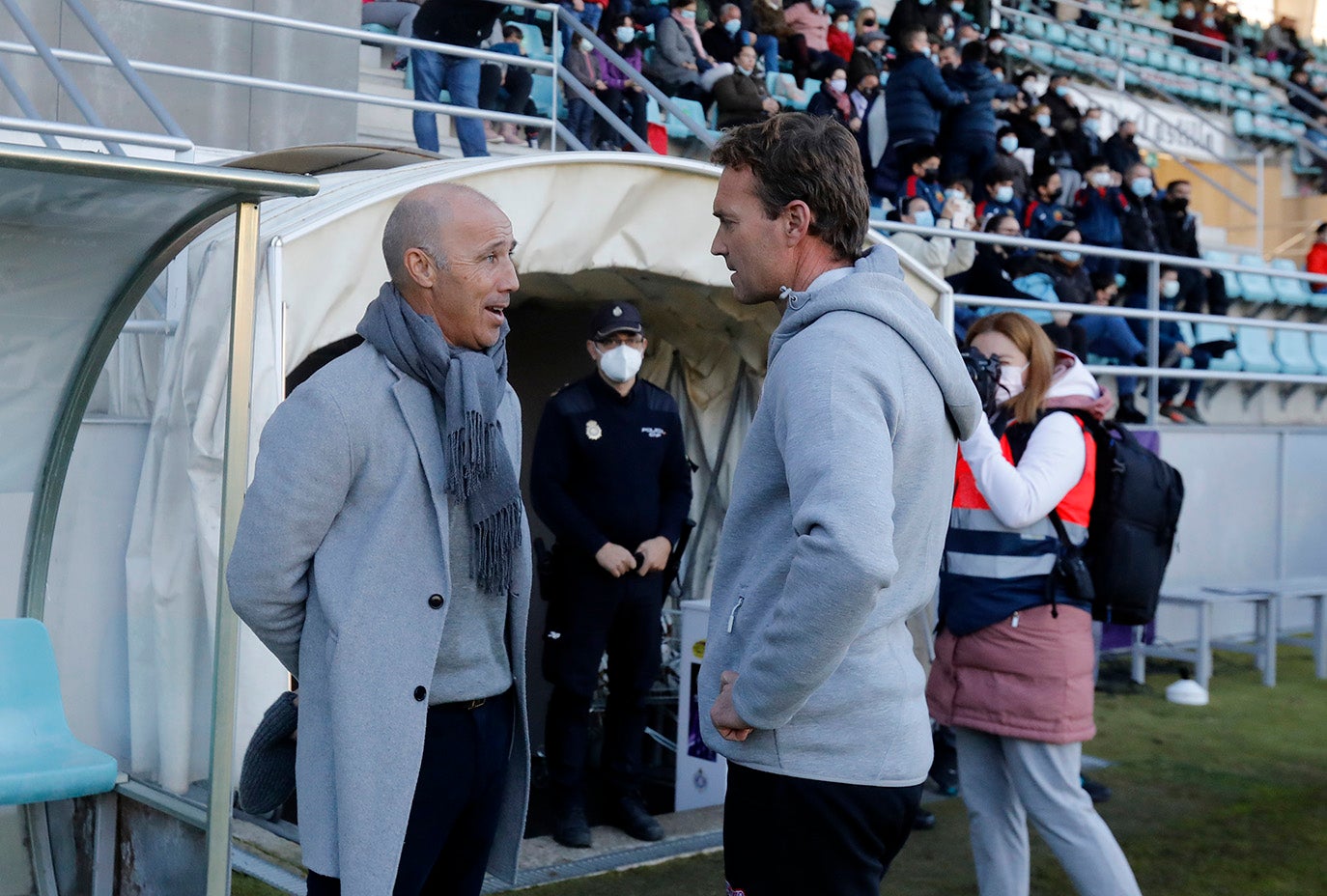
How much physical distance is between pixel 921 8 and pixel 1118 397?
15.6ft

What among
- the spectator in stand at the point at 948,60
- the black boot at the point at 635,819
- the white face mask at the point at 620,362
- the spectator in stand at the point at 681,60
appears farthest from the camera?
the spectator in stand at the point at 948,60

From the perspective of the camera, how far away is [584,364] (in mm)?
7105

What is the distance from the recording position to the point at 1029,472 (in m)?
3.58

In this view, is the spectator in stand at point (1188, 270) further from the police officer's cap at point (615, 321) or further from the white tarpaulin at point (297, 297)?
the police officer's cap at point (615, 321)

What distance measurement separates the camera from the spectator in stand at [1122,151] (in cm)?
1372

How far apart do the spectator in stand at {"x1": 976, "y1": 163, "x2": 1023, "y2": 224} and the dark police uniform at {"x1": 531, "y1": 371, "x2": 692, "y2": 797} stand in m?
6.73

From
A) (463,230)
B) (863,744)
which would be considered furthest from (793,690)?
(463,230)

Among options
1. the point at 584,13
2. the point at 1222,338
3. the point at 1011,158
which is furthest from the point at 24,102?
the point at 1222,338

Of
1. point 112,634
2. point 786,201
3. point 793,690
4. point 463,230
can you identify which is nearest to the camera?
point 793,690

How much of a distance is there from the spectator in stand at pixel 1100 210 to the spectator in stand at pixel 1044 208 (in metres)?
0.15

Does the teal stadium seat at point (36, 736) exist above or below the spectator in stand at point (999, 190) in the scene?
below

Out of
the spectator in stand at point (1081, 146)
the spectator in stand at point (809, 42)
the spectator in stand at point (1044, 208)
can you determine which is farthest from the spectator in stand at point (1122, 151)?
the spectator in stand at point (809, 42)

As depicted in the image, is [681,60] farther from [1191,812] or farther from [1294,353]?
[1191,812]

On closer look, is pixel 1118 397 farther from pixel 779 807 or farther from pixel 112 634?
pixel 779 807
